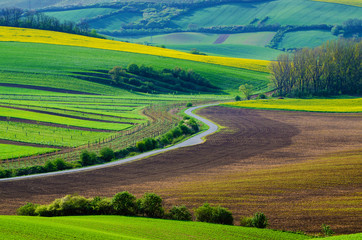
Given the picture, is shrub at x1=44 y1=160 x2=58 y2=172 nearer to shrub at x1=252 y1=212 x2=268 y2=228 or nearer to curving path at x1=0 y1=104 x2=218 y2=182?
curving path at x1=0 y1=104 x2=218 y2=182

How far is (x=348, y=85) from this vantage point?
128 m

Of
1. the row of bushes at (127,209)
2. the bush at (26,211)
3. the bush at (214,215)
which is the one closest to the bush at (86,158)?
the row of bushes at (127,209)

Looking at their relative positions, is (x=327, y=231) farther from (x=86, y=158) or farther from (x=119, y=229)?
(x=86, y=158)

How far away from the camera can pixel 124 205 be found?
34344 millimetres

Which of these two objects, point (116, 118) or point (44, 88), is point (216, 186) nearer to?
point (116, 118)

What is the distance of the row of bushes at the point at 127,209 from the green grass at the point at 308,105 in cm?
7111

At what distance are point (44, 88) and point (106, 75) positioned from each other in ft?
75.6

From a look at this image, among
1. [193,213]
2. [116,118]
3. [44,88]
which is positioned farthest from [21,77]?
[193,213]

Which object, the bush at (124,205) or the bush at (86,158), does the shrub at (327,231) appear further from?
the bush at (86,158)

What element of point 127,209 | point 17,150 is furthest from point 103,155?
point 127,209

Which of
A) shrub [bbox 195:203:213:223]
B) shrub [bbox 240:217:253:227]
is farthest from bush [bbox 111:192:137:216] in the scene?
shrub [bbox 240:217:253:227]

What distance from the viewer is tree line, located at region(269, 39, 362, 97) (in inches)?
5000

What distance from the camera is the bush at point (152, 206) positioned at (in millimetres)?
33719

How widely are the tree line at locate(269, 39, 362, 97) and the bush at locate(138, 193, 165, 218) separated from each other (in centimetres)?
9918
